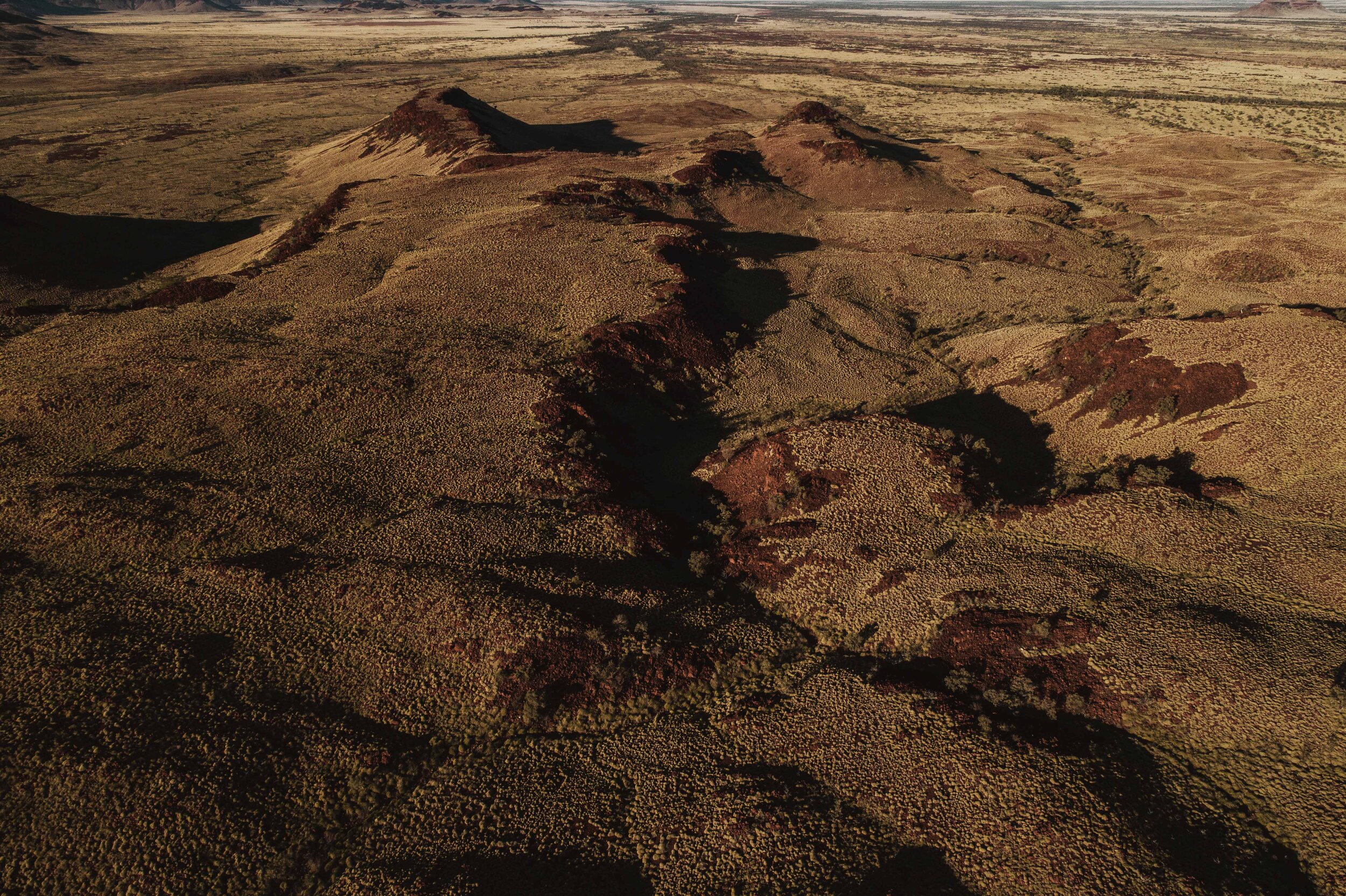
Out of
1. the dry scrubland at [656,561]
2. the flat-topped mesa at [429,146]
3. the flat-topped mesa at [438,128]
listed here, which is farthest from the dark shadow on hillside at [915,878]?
the flat-topped mesa at [438,128]

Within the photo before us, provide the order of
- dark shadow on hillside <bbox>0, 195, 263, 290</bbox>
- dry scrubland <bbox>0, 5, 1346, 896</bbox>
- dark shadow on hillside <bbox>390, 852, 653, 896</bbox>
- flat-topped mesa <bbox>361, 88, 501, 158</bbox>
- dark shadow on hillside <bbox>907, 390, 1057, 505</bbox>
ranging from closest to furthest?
1. dark shadow on hillside <bbox>390, 852, 653, 896</bbox>
2. dry scrubland <bbox>0, 5, 1346, 896</bbox>
3. dark shadow on hillside <bbox>907, 390, 1057, 505</bbox>
4. dark shadow on hillside <bbox>0, 195, 263, 290</bbox>
5. flat-topped mesa <bbox>361, 88, 501, 158</bbox>

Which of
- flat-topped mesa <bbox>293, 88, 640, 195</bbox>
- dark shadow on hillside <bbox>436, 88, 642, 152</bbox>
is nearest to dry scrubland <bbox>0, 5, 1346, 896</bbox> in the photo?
flat-topped mesa <bbox>293, 88, 640, 195</bbox>

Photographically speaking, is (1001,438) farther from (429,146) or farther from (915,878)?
(429,146)

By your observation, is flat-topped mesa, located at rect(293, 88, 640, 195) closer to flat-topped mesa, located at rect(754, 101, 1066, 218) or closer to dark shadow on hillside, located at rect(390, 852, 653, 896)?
flat-topped mesa, located at rect(754, 101, 1066, 218)

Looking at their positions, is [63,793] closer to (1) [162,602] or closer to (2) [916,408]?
(1) [162,602]

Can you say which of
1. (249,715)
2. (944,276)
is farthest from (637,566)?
(944,276)
